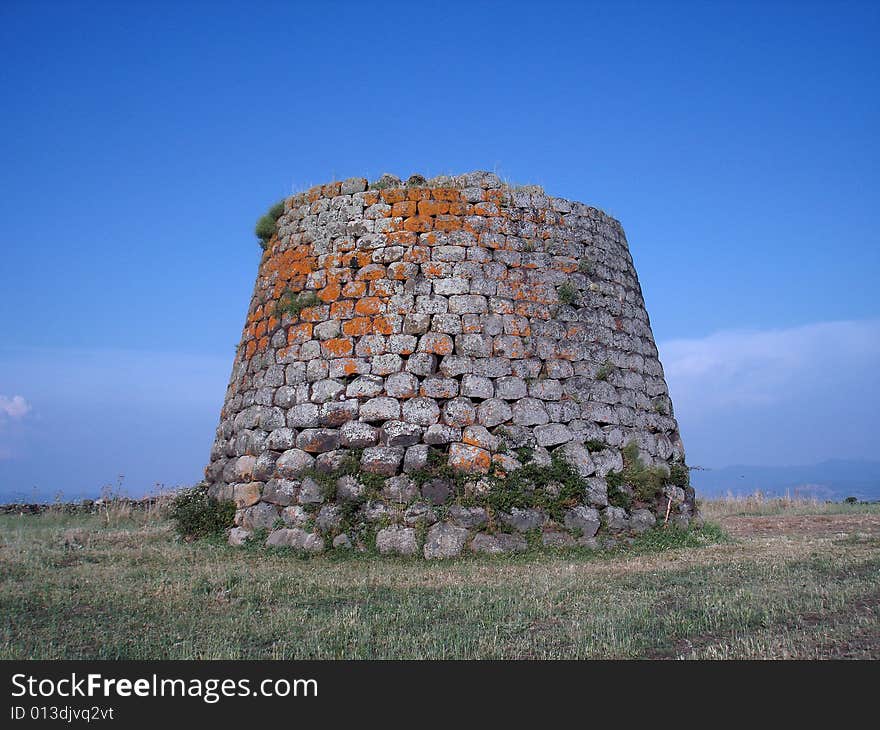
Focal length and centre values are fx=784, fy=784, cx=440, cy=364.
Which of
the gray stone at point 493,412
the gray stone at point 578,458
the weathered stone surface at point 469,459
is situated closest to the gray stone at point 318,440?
the weathered stone surface at point 469,459

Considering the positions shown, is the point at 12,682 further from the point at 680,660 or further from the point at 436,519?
the point at 436,519

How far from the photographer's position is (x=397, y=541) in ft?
29.2

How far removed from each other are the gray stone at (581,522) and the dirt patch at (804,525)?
3.65 m

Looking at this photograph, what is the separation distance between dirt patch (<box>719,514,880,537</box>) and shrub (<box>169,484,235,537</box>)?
744cm

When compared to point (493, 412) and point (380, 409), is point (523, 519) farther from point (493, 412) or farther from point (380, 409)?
point (380, 409)

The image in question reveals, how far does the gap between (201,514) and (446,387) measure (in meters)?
3.86

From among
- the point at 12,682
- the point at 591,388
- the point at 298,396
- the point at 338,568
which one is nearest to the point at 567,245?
the point at 591,388

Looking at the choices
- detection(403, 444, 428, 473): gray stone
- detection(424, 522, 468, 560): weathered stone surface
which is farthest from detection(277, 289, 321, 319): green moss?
detection(424, 522, 468, 560): weathered stone surface

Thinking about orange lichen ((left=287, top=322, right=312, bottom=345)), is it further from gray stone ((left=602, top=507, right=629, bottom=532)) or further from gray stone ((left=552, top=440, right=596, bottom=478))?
gray stone ((left=602, top=507, right=629, bottom=532))

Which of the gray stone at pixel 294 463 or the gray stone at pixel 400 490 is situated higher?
the gray stone at pixel 294 463

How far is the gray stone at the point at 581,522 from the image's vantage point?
9.24 metres

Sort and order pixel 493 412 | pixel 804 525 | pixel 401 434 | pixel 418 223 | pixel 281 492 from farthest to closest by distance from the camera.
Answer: pixel 804 525 < pixel 418 223 < pixel 281 492 < pixel 493 412 < pixel 401 434

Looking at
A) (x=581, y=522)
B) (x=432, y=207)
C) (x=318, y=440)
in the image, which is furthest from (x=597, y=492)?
(x=432, y=207)

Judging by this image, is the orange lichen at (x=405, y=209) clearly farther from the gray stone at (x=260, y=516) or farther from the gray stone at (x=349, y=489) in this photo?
the gray stone at (x=260, y=516)
